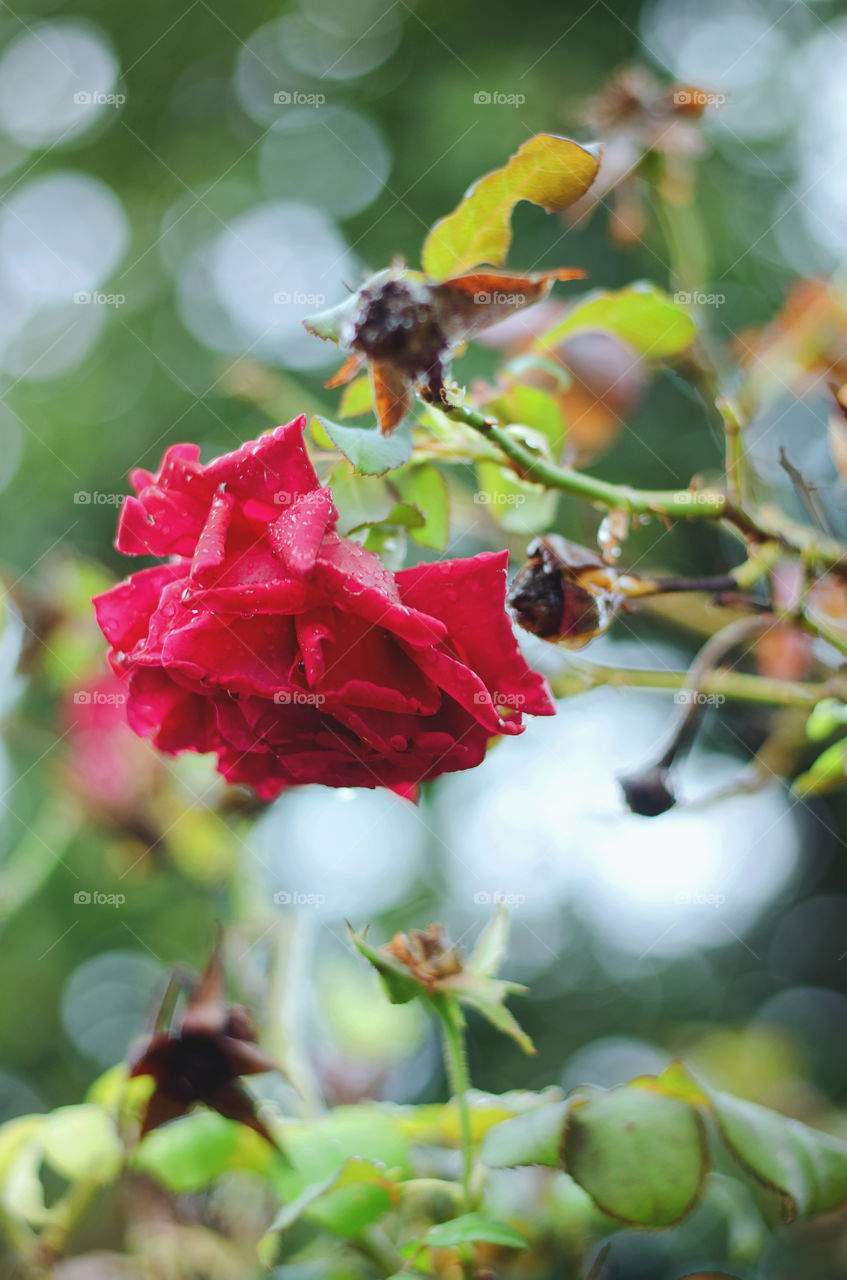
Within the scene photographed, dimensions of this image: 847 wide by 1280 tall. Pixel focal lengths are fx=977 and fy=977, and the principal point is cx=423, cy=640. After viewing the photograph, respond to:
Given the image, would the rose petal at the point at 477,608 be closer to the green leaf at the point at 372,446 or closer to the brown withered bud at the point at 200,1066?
the green leaf at the point at 372,446

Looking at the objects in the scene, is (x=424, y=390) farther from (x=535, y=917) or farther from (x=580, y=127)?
A: (x=535, y=917)

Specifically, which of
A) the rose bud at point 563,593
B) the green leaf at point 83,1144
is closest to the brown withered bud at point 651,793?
the rose bud at point 563,593

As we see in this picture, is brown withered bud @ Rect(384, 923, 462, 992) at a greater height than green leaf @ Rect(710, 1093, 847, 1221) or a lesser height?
greater

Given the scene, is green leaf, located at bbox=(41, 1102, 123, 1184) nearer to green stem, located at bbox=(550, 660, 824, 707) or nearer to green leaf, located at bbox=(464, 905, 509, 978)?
green leaf, located at bbox=(464, 905, 509, 978)

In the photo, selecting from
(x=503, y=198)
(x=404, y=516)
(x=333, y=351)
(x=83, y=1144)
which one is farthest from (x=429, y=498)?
(x=333, y=351)

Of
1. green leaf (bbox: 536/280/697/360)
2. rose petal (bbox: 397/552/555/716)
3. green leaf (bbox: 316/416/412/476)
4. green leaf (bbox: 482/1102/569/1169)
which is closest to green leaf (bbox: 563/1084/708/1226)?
green leaf (bbox: 482/1102/569/1169)

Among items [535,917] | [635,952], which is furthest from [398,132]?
[635,952]

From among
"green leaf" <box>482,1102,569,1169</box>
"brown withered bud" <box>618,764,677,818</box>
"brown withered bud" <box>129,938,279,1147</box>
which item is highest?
"brown withered bud" <box>618,764,677,818</box>
